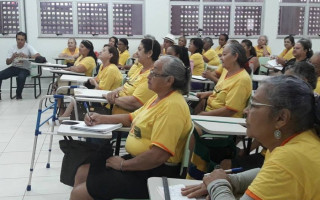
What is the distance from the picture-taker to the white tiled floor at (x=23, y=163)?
285 cm

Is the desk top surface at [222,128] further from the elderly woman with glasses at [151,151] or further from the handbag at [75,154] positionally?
the handbag at [75,154]

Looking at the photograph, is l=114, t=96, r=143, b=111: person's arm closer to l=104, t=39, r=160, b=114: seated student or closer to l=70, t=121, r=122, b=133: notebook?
l=104, t=39, r=160, b=114: seated student

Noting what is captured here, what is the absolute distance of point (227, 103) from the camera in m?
2.93

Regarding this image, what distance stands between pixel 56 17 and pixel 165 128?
279 inches

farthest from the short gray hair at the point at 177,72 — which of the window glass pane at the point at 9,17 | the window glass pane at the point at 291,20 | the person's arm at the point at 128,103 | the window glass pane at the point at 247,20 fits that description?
the window glass pane at the point at 291,20

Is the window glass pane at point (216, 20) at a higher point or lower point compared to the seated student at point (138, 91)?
higher

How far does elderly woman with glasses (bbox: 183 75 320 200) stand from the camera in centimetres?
103

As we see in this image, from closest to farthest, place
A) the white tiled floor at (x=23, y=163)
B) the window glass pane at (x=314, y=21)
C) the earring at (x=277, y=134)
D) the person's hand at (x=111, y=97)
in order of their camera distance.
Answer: the earring at (x=277, y=134), the white tiled floor at (x=23, y=163), the person's hand at (x=111, y=97), the window glass pane at (x=314, y=21)

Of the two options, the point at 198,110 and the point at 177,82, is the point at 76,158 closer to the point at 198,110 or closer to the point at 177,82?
the point at 177,82

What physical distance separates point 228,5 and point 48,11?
14.9ft

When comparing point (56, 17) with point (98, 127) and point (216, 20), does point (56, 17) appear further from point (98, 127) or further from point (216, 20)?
point (98, 127)

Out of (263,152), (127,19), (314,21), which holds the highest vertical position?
(314,21)

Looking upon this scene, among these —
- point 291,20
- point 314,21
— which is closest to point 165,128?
point 291,20

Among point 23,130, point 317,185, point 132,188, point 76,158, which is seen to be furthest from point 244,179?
point 23,130
